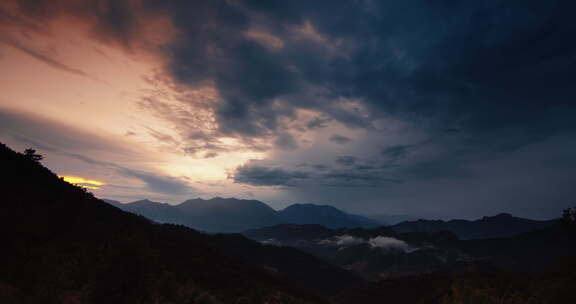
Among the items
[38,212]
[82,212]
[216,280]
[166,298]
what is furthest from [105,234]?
[166,298]

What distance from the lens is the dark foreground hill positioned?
20562 millimetres

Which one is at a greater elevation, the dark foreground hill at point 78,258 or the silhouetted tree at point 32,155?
the silhouetted tree at point 32,155

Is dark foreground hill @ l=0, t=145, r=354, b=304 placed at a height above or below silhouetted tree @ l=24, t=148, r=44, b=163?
below

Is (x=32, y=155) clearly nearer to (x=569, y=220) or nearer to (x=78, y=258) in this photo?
(x=78, y=258)

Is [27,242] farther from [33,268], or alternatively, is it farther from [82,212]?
[82,212]

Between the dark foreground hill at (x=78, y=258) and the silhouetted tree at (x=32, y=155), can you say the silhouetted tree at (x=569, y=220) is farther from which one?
the silhouetted tree at (x=32, y=155)

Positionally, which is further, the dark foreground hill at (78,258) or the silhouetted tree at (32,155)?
the silhouetted tree at (32,155)

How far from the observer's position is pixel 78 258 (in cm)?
2856

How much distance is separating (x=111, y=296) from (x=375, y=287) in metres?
185

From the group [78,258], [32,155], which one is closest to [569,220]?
[78,258]

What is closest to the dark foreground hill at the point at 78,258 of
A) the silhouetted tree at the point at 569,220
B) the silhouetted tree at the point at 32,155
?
the silhouetted tree at the point at 32,155

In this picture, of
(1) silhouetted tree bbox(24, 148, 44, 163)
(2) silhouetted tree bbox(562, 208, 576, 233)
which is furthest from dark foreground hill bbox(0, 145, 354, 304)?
(2) silhouetted tree bbox(562, 208, 576, 233)

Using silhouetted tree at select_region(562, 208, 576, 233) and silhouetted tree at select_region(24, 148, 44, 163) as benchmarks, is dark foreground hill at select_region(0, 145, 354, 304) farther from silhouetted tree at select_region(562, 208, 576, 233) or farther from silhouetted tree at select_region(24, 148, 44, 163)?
silhouetted tree at select_region(562, 208, 576, 233)

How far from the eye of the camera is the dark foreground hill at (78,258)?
2056cm
